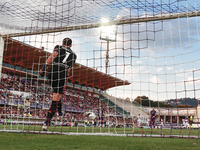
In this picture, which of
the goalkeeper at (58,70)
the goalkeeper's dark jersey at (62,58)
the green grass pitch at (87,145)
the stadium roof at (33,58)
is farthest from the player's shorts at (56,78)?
the green grass pitch at (87,145)

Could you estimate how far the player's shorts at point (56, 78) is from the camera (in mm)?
6891

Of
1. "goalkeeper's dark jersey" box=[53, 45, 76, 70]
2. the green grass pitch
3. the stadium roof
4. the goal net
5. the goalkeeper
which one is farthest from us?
the stadium roof

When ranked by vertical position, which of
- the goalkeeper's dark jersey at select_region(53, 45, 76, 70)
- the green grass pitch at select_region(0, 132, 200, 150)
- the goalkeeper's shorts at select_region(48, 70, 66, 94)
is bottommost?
the green grass pitch at select_region(0, 132, 200, 150)

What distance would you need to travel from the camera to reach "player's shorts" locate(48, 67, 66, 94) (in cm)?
689

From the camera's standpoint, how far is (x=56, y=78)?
695 centimetres

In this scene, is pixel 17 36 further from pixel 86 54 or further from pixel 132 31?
pixel 132 31

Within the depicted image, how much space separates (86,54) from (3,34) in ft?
14.6

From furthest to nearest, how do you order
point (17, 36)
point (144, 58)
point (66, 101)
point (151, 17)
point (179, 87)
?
point (66, 101) < point (17, 36) < point (151, 17) < point (144, 58) < point (179, 87)

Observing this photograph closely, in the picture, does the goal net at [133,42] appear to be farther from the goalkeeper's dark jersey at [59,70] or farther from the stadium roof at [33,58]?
the stadium roof at [33,58]

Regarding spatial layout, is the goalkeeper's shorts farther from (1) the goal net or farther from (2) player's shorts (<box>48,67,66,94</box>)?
(1) the goal net

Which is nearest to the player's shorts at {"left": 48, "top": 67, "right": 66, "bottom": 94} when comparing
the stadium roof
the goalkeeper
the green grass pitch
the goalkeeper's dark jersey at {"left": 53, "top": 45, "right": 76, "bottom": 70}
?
the goalkeeper

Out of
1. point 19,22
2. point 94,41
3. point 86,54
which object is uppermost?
point 19,22

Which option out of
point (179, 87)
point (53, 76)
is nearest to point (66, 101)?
point (53, 76)

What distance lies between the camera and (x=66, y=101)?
20078mm
